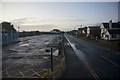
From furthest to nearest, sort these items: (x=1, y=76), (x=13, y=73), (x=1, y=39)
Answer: (x=1, y=39) < (x=13, y=73) < (x=1, y=76)

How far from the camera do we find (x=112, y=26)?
4781 centimetres

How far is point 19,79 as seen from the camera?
8.14 m

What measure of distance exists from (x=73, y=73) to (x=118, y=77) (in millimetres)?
3747

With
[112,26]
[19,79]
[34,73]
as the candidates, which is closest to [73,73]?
[34,73]

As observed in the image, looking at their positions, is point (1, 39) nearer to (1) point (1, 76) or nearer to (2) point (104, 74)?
(1) point (1, 76)

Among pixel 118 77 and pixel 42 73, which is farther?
pixel 42 73

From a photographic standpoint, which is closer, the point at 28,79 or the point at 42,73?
the point at 28,79

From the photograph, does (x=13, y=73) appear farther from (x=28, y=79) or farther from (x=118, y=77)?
(x=118, y=77)

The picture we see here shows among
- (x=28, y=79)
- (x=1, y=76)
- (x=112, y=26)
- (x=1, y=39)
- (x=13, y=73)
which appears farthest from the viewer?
(x=112, y=26)

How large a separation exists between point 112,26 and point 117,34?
688cm

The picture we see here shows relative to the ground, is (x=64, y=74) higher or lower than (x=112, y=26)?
lower

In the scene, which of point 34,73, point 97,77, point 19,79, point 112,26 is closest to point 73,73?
point 97,77

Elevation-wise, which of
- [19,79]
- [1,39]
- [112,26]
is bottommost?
[19,79]

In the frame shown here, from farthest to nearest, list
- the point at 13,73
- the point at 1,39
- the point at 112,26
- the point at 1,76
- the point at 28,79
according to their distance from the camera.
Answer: the point at 112,26
the point at 1,39
the point at 13,73
the point at 1,76
the point at 28,79
